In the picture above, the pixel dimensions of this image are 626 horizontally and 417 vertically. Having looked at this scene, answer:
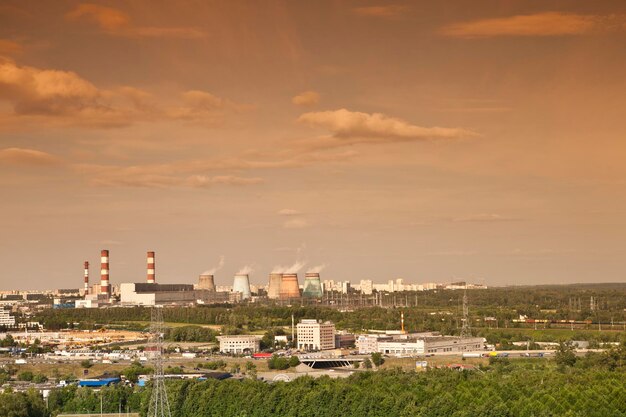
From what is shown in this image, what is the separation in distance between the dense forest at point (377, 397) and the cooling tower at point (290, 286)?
5051 cm

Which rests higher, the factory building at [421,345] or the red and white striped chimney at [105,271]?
the red and white striped chimney at [105,271]

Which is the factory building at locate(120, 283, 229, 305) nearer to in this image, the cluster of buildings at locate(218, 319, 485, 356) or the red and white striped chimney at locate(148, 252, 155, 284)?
the red and white striped chimney at locate(148, 252, 155, 284)

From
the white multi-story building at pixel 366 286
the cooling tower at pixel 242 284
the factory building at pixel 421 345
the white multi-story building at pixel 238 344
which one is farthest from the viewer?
the white multi-story building at pixel 366 286

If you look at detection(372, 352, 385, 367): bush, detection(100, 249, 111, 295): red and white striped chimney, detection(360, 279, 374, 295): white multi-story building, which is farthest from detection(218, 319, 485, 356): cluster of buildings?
detection(360, 279, 374, 295): white multi-story building

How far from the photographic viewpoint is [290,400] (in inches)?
1121

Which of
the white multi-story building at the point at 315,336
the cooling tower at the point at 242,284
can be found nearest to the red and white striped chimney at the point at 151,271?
the cooling tower at the point at 242,284

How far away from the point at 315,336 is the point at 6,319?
31.7 m

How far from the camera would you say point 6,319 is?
255 feet

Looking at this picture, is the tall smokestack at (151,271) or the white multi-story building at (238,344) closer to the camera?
the white multi-story building at (238,344)

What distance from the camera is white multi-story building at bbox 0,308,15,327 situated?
76.1 meters

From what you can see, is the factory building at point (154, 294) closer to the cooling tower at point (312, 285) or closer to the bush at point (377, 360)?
the cooling tower at point (312, 285)

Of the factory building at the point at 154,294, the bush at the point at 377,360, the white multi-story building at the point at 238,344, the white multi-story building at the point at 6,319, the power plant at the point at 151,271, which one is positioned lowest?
the bush at the point at 377,360

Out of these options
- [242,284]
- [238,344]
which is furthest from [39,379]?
[242,284]

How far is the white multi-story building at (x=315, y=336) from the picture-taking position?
181 ft
